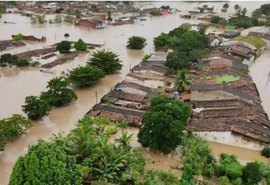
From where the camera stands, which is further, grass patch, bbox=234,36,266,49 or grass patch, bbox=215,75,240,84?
grass patch, bbox=234,36,266,49

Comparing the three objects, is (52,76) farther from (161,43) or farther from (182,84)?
(161,43)

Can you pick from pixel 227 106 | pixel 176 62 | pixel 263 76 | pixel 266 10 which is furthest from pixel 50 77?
pixel 266 10

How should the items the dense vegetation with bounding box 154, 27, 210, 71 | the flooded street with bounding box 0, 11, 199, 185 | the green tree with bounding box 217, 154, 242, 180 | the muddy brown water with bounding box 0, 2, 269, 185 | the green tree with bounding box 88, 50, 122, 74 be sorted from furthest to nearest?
the dense vegetation with bounding box 154, 27, 210, 71 → the green tree with bounding box 88, 50, 122, 74 → the flooded street with bounding box 0, 11, 199, 185 → the muddy brown water with bounding box 0, 2, 269, 185 → the green tree with bounding box 217, 154, 242, 180

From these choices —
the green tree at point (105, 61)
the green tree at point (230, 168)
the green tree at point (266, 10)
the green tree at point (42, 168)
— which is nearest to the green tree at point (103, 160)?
the green tree at point (42, 168)

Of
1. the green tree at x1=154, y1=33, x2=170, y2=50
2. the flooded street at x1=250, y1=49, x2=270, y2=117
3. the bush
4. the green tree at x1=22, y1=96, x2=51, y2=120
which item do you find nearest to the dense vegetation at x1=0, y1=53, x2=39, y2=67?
the green tree at x1=22, y1=96, x2=51, y2=120

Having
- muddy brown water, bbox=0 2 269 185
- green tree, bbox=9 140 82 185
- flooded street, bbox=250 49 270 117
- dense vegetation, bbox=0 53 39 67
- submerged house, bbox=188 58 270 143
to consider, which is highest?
green tree, bbox=9 140 82 185

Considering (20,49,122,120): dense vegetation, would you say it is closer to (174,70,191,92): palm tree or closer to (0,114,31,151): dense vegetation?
(0,114,31,151): dense vegetation

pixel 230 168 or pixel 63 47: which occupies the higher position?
pixel 230 168
